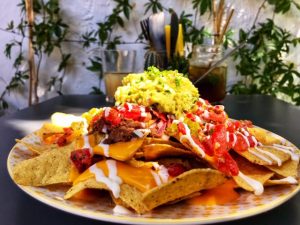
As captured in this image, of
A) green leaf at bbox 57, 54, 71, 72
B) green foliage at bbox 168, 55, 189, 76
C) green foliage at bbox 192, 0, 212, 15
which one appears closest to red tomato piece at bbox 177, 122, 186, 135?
green foliage at bbox 168, 55, 189, 76

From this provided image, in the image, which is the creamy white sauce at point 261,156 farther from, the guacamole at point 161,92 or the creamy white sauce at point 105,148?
the creamy white sauce at point 105,148

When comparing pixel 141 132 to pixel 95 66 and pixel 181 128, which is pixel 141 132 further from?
pixel 95 66

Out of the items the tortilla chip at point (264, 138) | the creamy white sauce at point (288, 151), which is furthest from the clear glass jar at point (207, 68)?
the creamy white sauce at point (288, 151)

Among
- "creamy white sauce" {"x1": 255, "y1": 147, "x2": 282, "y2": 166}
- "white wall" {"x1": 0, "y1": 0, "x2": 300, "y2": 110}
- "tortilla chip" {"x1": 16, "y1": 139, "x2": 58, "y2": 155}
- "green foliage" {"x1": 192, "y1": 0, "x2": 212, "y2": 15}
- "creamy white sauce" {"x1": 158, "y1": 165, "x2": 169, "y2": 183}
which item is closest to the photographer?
"creamy white sauce" {"x1": 158, "y1": 165, "x2": 169, "y2": 183}

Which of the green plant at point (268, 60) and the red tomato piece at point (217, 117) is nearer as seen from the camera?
the red tomato piece at point (217, 117)

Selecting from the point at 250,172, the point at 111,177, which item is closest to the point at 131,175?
the point at 111,177

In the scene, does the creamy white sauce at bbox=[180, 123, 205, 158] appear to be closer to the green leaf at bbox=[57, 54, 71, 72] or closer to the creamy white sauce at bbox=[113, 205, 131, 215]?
the creamy white sauce at bbox=[113, 205, 131, 215]
